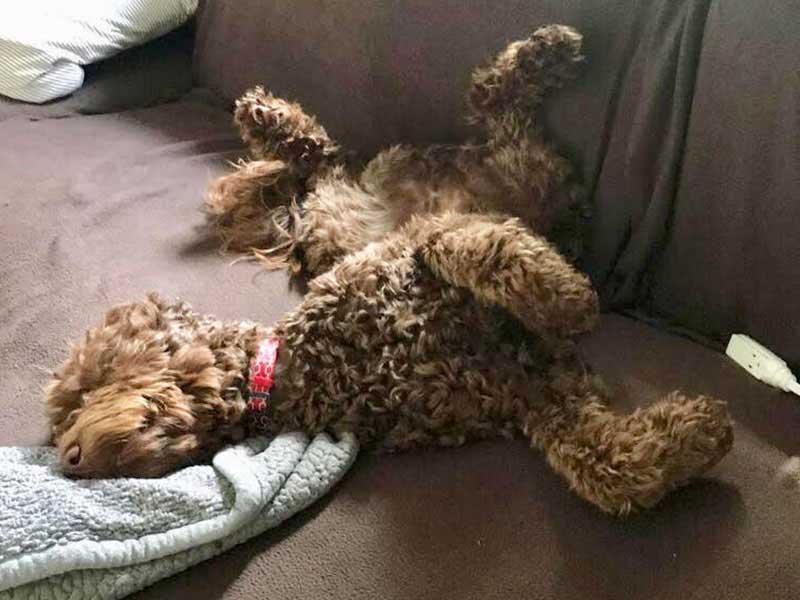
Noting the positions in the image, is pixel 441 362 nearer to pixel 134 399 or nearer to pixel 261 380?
pixel 261 380

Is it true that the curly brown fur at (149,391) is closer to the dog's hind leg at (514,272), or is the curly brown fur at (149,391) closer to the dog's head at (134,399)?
the dog's head at (134,399)

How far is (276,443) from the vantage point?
1.37m

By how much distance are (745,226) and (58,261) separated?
1.26 metres

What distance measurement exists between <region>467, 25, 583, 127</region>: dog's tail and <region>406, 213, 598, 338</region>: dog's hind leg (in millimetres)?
222

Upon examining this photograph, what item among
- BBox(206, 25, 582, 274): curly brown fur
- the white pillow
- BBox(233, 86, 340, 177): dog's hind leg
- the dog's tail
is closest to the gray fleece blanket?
BBox(206, 25, 582, 274): curly brown fur

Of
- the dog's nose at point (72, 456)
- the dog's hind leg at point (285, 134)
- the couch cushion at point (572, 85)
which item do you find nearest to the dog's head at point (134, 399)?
the dog's nose at point (72, 456)

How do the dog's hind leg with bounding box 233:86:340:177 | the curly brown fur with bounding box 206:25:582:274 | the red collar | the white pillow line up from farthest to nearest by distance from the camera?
the white pillow < the dog's hind leg with bounding box 233:86:340:177 < the curly brown fur with bounding box 206:25:582:274 < the red collar

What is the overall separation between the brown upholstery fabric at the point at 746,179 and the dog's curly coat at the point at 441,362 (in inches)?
9.1

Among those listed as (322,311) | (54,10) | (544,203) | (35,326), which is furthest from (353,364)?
(54,10)

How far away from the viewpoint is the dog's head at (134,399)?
1284 millimetres

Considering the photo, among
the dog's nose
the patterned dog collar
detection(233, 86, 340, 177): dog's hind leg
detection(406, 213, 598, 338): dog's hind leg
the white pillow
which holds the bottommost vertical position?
the dog's nose

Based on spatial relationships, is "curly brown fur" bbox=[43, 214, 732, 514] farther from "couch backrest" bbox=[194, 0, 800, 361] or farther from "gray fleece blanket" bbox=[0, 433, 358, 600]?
"couch backrest" bbox=[194, 0, 800, 361]

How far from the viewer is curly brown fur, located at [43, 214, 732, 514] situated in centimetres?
130

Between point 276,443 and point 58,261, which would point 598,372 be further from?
point 58,261
